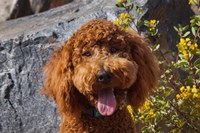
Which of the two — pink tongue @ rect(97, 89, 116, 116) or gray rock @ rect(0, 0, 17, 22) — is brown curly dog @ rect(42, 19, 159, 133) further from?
gray rock @ rect(0, 0, 17, 22)

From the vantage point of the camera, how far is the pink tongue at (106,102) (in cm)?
293

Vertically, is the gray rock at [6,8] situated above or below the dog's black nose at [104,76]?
below

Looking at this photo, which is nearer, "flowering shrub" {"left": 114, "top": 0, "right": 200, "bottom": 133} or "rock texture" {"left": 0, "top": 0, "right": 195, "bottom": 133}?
"flowering shrub" {"left": 114, "top": 0, "right": 200, "bottom": 133}

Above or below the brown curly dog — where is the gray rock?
below

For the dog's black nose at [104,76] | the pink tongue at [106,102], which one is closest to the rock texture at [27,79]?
the pink tongue at [106,102]

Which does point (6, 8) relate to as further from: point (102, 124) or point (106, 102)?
point (106, 102)

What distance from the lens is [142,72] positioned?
311 cm

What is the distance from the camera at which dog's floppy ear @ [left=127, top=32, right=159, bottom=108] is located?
310 centimetres

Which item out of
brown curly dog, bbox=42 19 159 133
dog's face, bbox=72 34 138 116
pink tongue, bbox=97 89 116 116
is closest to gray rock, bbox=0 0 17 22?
brown curly dog, bbox=42 19 159 133

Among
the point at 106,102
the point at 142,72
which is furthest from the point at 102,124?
the point at 142,72

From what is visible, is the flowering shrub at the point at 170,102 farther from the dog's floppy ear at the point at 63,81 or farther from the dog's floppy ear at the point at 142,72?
the dog's floppy ear at the point at 63,81

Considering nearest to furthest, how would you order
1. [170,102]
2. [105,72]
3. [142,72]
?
[105,72], [142,72], [170,102]

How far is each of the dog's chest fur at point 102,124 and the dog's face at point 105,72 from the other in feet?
0.49

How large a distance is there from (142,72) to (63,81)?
48 centimetres
